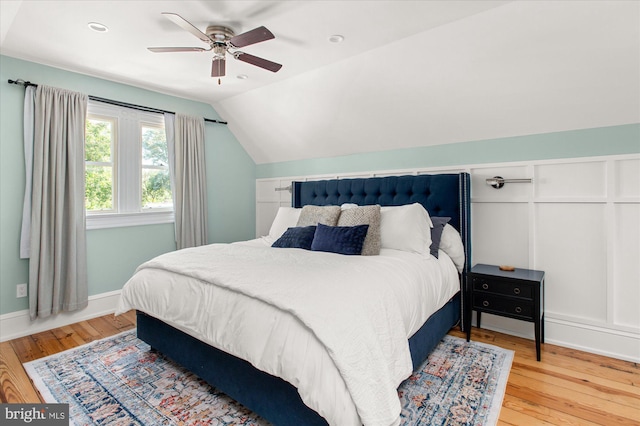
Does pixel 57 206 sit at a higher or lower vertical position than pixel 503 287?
higher

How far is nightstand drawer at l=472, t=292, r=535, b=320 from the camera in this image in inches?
93.0

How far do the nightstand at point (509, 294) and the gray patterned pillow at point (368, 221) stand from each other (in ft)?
2.72

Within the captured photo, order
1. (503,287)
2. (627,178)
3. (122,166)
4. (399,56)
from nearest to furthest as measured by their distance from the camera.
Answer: (627,178) → (503,287) → (399,56) → (122,166)

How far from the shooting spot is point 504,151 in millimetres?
2852

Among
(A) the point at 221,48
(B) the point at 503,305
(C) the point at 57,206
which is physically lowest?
(B) the point at 503,305

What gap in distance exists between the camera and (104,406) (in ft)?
6.15

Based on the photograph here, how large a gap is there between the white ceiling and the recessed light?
5 cm

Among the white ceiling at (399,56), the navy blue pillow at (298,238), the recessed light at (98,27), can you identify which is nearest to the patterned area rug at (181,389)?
the navy blue pillow at (298,238)

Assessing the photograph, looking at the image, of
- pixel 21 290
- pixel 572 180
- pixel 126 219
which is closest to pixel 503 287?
pixel 572 180

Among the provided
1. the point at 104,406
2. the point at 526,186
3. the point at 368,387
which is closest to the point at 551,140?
the point at 526,186

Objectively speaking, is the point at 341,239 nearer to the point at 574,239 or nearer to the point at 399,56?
the point at 399,56

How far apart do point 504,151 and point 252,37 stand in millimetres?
2298

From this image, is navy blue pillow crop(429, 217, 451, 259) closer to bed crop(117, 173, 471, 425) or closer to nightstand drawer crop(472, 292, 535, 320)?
bed crop(117, 173, 471, 425)

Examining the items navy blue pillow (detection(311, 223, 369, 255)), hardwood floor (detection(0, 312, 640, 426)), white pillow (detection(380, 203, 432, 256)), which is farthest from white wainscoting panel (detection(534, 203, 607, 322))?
navy blue pillow (detection(311, 223, 369, 255))
